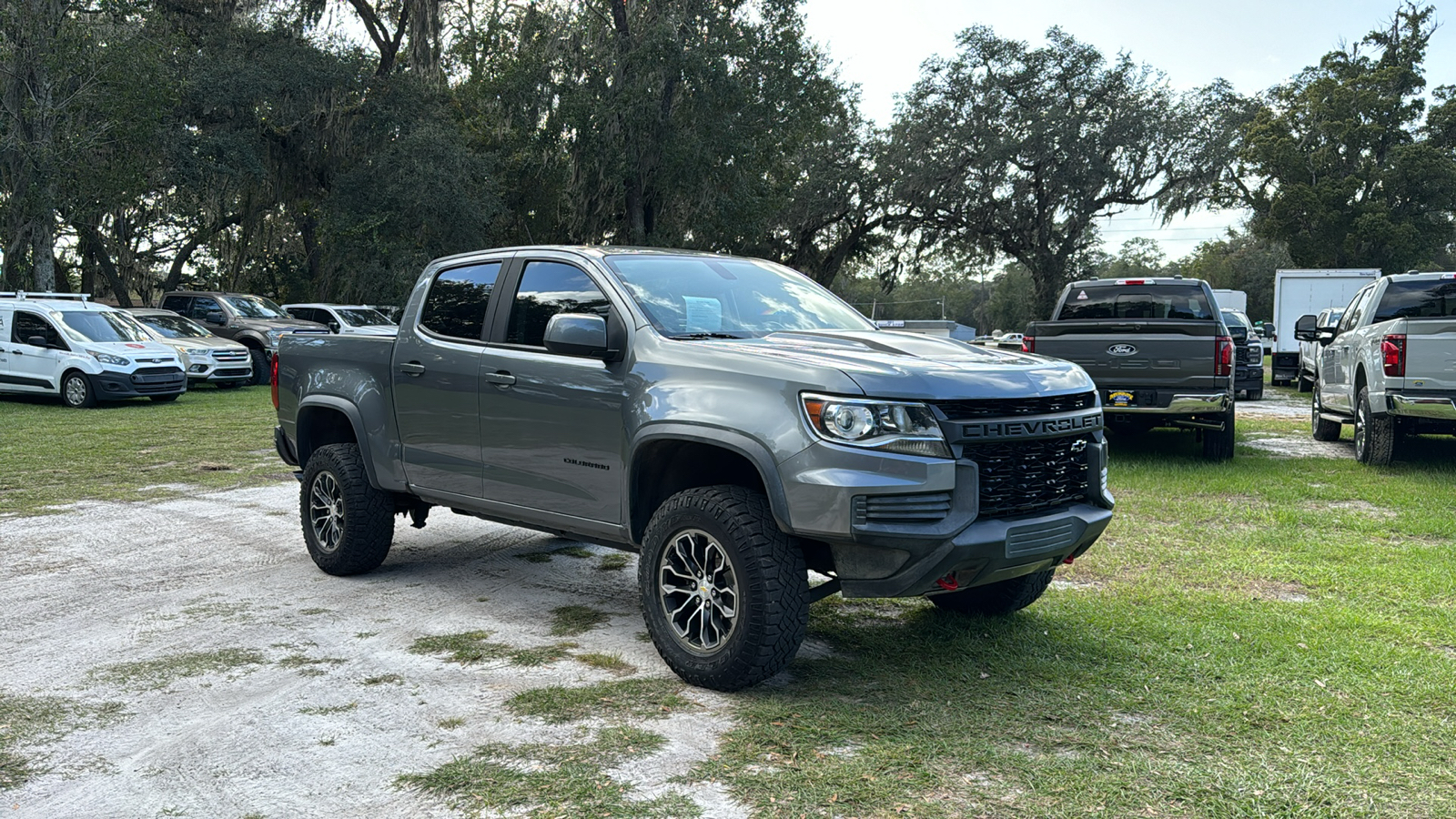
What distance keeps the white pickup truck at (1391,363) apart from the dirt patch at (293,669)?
741 centimetres

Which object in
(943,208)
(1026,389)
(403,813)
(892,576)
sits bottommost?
(403,813)

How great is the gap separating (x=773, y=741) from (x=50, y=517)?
6712 mm

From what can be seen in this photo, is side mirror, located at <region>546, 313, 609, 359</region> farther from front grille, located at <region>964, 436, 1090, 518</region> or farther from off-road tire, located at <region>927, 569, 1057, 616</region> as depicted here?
off-road tire, located at <region>927, 569, 1057, 616</region>

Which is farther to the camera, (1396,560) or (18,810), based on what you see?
(1396,560)

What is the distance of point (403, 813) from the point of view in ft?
11.2

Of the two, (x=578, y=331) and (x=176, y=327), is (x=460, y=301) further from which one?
(x=176, y=327)

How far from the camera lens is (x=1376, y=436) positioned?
35.4ft

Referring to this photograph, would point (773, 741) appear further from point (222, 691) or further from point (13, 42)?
point (13, 42)

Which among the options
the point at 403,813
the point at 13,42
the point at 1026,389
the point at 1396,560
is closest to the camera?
the point at 403,813

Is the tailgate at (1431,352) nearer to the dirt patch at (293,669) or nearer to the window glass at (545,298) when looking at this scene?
the dirt patch at (293,669)

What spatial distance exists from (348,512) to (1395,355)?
899 centimetres

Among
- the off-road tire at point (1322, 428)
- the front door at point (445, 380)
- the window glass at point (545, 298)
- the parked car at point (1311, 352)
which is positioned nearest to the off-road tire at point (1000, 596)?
the window glass at point (545, 298)

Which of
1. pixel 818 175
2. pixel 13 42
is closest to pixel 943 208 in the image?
pixel 818 175

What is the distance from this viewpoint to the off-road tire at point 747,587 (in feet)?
14.1
